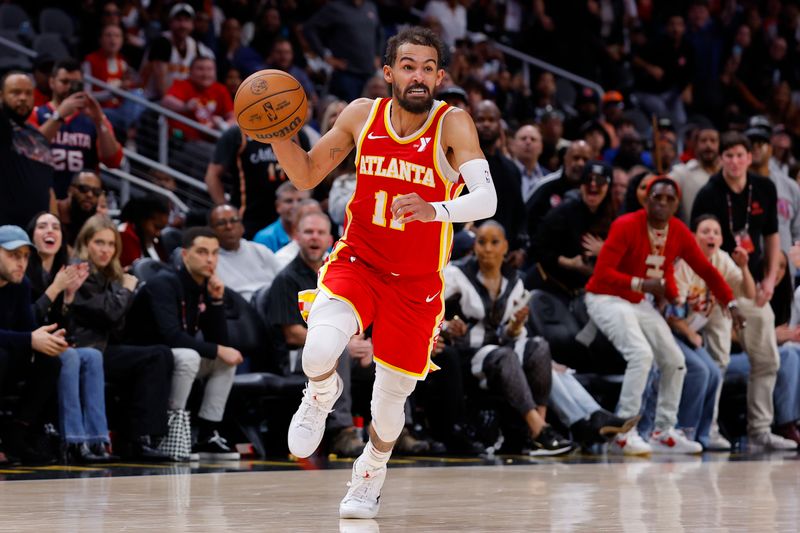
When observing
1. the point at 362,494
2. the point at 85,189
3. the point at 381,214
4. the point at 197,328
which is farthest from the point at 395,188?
the point at 85,189

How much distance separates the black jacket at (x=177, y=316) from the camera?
8.69 m

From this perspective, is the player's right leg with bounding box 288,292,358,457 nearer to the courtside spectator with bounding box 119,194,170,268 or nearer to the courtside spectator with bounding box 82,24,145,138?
the courtside spectator with bounding box 119,194,170,268

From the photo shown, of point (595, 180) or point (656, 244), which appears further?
point (595, 180)

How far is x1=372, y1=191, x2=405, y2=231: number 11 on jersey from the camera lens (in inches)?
223

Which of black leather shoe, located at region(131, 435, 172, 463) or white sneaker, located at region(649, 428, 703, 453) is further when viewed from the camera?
white sneaker, located at region(649, 428, 703, 453)

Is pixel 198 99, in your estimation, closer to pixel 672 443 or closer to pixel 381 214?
pixel 672 443

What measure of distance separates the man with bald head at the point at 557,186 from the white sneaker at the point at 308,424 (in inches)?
218

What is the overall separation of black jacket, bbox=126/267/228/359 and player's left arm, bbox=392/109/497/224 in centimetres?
349

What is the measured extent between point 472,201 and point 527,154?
6.48 meters

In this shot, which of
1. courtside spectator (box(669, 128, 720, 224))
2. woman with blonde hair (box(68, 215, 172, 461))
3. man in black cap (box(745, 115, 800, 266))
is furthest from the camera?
man in black cap (box(745, 115, 800, 266))

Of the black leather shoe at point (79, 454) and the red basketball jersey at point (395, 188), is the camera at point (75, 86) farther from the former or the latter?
the red basketball jersey at point (395, 188)

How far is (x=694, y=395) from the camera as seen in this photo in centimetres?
1009

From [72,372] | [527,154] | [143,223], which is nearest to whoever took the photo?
[72,372]

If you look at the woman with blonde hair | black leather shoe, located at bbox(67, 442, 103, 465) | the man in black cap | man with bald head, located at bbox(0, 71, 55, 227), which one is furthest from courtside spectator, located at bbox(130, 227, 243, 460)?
the man in black cap
